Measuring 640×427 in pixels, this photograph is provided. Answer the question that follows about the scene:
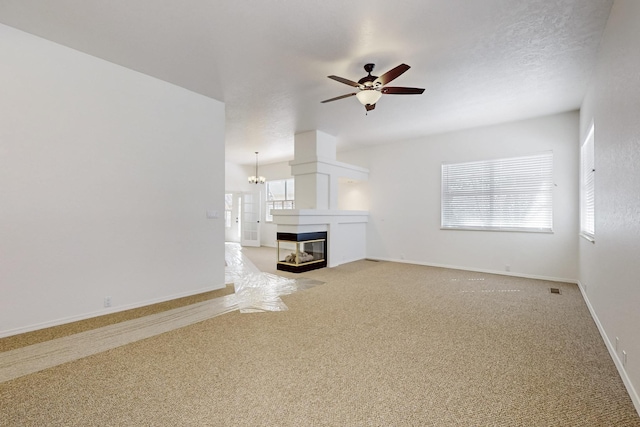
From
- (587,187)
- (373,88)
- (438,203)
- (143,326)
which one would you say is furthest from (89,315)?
(587,187)

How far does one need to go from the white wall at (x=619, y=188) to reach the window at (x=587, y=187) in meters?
0.85

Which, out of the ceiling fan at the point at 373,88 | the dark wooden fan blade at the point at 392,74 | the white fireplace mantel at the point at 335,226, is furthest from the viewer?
the white fireplace mantel at the point at 335,226

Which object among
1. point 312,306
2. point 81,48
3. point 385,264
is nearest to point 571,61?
point 312,306

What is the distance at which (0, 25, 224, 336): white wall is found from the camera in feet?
9.09

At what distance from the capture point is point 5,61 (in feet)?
8.93

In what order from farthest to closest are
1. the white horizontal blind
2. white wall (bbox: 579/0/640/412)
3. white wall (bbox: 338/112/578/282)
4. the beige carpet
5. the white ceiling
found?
the white horizontal blind
white wall (bbox: 338/112/578/282)
the white ceiling
white wall (bbox: 579/0/640/412)
the beige carpet

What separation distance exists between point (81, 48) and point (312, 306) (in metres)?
3.86

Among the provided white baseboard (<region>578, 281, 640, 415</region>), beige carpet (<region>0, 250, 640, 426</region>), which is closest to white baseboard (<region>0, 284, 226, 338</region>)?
beige carpet (<region>0, 250, 640, 426</region>)

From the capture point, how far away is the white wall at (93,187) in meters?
2.77

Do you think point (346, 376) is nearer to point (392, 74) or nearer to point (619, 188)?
point (619, 188)

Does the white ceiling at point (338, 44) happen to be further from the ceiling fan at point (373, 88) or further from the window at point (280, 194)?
the window at point (280, 194)

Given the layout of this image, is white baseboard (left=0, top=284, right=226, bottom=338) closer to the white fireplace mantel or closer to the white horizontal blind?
the white fireplace mantel

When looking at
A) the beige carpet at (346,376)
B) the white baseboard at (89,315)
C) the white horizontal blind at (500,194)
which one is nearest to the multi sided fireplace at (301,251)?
the white baseboard at (89,315)

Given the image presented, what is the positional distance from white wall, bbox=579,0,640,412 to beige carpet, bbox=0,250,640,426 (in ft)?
0.98
